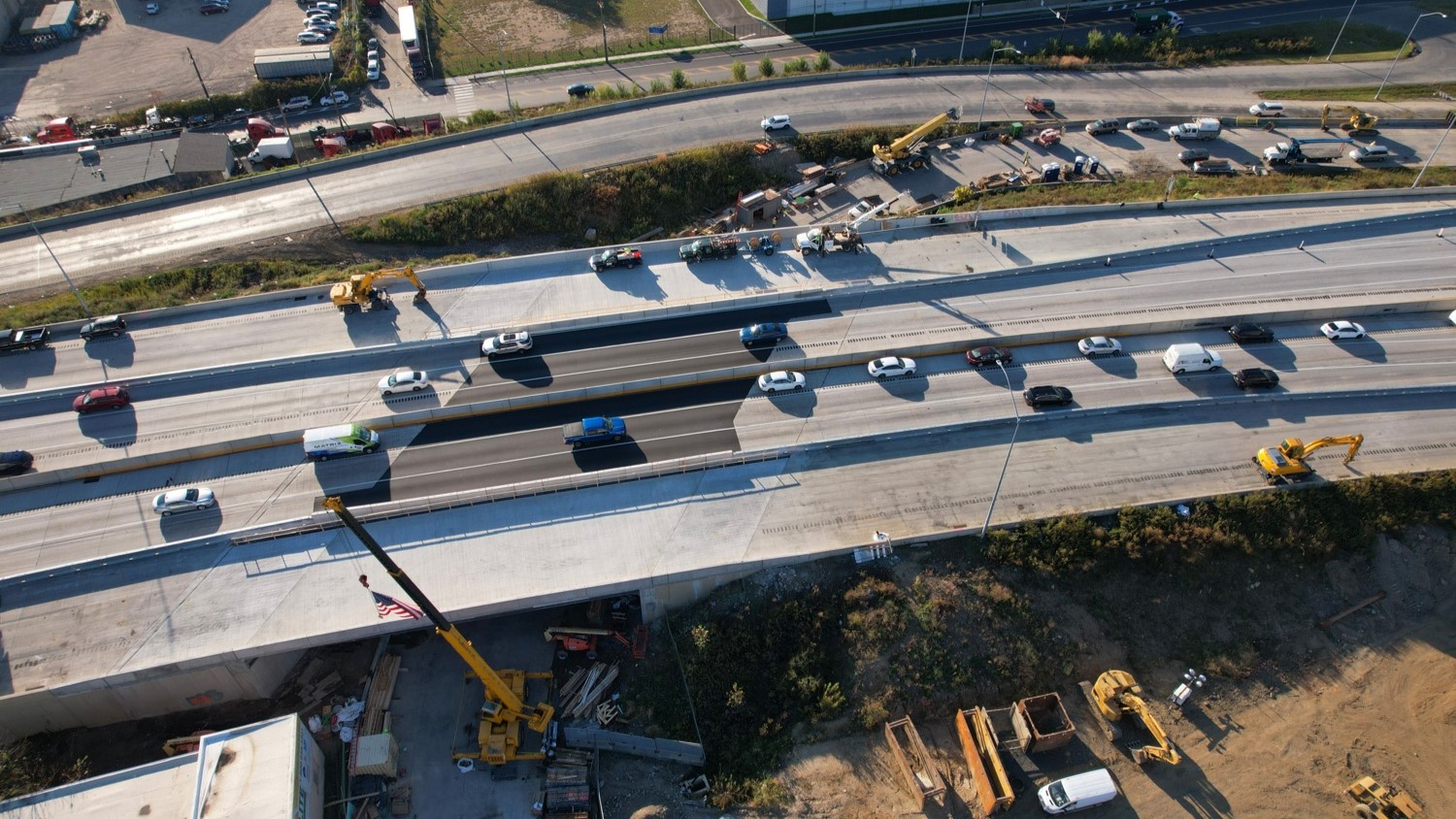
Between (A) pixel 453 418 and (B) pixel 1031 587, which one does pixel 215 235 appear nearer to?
(A) pixel 453 418

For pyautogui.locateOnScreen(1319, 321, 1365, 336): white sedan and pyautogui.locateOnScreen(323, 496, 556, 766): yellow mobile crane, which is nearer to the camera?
pyautogui.locateOnScreen(323, 496, 556, 766): yellow mobile crane

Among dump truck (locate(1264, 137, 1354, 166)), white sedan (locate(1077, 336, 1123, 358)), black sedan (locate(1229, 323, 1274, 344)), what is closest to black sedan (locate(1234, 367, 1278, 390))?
black sedan (locate(1229, 323, 1274, 344))

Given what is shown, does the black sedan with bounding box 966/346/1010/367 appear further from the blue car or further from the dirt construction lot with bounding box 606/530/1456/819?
the dirt construction lot with bounding box 606/530/1456/819

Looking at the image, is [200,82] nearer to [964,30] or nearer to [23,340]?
[23,340]

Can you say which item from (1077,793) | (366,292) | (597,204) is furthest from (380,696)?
(597,204)

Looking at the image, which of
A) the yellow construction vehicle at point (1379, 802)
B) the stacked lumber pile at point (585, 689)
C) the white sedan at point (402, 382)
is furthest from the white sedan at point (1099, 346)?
the white sedan at point (402, 382)

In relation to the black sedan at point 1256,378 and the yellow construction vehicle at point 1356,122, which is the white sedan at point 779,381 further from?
the yellow construction vehicle at point 1356,122
